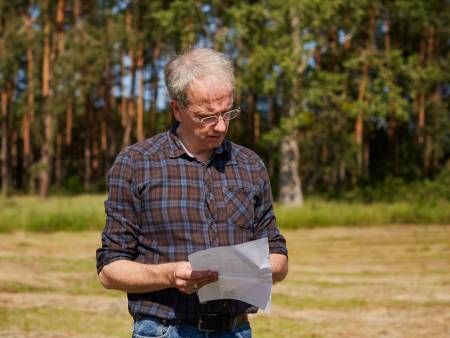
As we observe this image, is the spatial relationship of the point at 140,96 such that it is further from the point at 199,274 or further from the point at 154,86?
the point at 199,274

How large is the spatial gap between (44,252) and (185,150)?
1311 cm

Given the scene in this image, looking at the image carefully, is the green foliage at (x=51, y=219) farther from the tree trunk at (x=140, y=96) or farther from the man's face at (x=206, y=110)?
the man's face at (x=206, y=110)

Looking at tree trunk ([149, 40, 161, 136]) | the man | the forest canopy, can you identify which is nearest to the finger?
the man

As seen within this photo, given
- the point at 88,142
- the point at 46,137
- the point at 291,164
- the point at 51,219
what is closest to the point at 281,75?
the point at 291,164

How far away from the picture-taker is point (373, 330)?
8.64 meters

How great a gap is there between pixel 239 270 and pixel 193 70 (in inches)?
27.5

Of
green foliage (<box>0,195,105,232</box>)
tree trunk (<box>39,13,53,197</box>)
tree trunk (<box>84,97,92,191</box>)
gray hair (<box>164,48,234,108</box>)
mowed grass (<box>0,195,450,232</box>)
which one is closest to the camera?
gray hair (<box>164,48,234,108</box>)

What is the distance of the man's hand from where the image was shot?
9.09ft

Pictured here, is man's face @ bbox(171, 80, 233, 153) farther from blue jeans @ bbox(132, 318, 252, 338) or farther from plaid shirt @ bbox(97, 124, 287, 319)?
blue jeans @ bbox(132, 318, 252, 338)

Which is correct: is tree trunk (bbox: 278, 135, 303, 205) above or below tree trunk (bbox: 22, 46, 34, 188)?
below

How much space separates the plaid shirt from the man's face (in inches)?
3.3

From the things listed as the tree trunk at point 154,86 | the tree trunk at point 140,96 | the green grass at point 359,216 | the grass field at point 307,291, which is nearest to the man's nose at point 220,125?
the grass field at point 307,291

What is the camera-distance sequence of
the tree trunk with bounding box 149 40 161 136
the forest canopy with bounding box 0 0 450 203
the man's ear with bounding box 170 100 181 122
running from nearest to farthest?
the man's ear with bounding box 170 100 181 122 → the forest canopy with bounding box 0 0 450 203 → the tree trunk with bounding box 149 40 161 136

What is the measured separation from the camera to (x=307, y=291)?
11.3 meters
